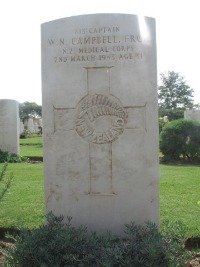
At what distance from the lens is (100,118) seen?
3.63m

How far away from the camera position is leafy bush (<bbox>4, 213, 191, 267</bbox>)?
9.51 ft

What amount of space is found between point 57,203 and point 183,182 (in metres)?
4.51

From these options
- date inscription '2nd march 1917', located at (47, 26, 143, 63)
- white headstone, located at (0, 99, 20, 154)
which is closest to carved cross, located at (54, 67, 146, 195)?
date inscription '2nd march 1917', located at (47, 26, 143, 63)

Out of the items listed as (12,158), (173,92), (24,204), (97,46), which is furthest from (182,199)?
(173,92)

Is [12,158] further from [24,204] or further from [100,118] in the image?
[100,118]

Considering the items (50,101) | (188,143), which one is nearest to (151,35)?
(50,101)

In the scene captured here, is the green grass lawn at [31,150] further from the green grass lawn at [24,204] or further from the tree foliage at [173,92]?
the tree foliage at [173,92]

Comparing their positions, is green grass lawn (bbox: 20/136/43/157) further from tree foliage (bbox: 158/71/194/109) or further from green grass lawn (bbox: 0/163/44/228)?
tree foliage (bbox: 158/71/194/109)

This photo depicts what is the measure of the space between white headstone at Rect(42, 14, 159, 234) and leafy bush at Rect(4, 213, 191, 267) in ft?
1.67

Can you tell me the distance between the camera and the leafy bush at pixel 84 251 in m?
2.90

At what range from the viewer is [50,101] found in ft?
12.2

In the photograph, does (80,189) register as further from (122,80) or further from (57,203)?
(122,80)

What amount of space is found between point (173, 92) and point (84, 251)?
66692 mm

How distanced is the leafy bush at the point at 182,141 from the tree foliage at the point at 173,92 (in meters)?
55.0
